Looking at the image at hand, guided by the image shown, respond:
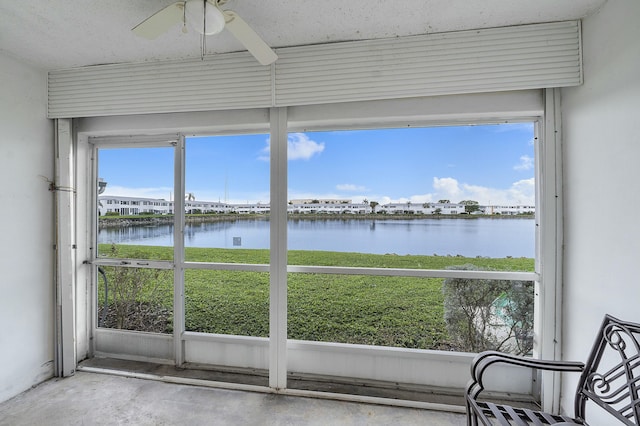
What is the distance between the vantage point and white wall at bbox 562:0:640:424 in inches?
59.1

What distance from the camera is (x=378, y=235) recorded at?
8.09 feet

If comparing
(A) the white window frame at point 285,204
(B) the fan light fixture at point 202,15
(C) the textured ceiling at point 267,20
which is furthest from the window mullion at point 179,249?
(B) the fan light fixture at point 202,15

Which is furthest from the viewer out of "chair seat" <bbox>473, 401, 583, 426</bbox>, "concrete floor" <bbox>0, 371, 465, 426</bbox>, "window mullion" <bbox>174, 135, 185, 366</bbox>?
"window mullion" <bbox>174, 135, 185, 366</bbox>

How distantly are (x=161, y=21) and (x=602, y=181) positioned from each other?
262 cm

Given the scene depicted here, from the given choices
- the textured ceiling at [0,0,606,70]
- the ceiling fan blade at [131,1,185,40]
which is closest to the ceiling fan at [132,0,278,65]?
the ceiling fan blade at [131,1,185,40]

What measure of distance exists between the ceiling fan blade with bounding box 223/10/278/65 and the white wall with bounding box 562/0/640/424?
1965 millimetres

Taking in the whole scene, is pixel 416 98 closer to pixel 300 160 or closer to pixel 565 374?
pixel 300 160

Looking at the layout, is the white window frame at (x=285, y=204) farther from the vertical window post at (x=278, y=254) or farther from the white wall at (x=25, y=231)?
the white wall at (x=25, y=231)

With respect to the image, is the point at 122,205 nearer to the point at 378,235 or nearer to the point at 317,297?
the point at 317,297

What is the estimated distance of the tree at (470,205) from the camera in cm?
233

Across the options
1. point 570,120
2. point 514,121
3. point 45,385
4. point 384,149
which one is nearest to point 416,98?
point 384,149

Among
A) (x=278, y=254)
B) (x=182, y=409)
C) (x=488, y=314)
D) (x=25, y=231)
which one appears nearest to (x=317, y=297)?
(x=278, y=254)

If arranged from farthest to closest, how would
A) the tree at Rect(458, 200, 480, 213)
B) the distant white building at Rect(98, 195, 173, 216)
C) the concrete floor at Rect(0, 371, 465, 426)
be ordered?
the distant white building at Rect(98, 195, 173, 216)
the tree at Rect(458, 200, 480, 213)
the concrete floor at Rect(0, 371, 465, 426)

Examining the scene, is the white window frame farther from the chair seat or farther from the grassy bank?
the chair seat
